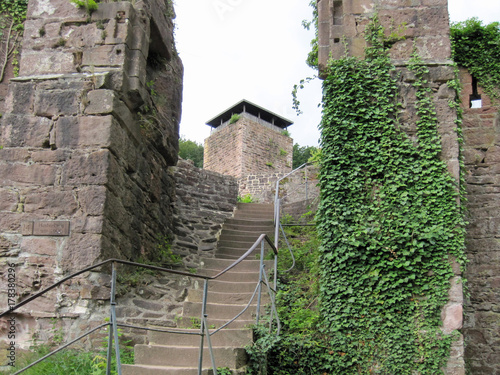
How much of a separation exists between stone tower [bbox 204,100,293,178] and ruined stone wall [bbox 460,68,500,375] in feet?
55.2

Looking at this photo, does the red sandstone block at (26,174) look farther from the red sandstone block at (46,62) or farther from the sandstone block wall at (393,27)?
the sandstone block wall at (393,27)

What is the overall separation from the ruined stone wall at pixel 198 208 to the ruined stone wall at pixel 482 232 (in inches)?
158

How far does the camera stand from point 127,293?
594 centimetres

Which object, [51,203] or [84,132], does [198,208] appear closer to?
[84,132]

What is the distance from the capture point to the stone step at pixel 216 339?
17.3ft

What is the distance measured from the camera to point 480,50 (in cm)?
843

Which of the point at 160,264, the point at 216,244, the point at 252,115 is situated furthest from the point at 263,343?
the point at 252,115

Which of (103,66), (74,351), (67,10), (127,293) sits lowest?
(74,351)

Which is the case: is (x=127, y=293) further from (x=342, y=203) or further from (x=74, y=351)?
(x=342, y=203)

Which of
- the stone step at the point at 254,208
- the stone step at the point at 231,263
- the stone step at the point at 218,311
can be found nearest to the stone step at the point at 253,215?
the stone step at the point at 254,208

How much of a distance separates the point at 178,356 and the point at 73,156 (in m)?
2.42

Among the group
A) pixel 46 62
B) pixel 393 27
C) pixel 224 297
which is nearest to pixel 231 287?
pixel 224 297

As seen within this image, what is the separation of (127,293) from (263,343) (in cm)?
164

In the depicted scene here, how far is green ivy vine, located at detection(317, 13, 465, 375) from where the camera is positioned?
219 inches
